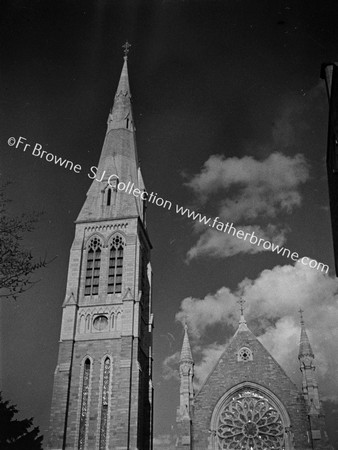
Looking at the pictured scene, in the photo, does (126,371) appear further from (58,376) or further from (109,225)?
(109,225)

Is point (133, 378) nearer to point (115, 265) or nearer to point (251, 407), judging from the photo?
point (251, 407)

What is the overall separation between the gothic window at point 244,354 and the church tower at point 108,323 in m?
5.82

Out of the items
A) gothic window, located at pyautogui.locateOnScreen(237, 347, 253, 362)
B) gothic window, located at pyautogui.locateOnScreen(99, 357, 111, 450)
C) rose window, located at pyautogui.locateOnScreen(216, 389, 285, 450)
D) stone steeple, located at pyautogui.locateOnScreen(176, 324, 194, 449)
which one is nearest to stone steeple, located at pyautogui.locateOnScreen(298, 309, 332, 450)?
rose window, located at pyautogui.locateOnScreen(216, 389, 285, 450)

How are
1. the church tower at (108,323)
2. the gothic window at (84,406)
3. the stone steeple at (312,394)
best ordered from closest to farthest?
1. the stone steeple at (312,394)
2. the gothic window at (84,406)
3. the church tower at (108,323)

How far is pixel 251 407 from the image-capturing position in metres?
31.4

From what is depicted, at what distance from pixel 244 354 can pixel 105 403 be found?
8422 mm

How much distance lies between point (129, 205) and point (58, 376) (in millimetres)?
12660

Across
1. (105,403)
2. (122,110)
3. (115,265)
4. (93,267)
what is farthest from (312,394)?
(122,110)

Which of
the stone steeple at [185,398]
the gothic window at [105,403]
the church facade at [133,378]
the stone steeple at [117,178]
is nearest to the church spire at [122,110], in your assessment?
the stone steeple at [117,178]

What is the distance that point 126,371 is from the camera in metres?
32.6

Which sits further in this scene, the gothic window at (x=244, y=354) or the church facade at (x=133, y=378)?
the gothic window at (x=244, y=354)

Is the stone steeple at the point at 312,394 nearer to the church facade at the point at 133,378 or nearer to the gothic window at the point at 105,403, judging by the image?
the church facade at the point at 133,378

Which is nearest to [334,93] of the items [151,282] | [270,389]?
[270,389]

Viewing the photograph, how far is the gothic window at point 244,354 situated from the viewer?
33.2 metres
